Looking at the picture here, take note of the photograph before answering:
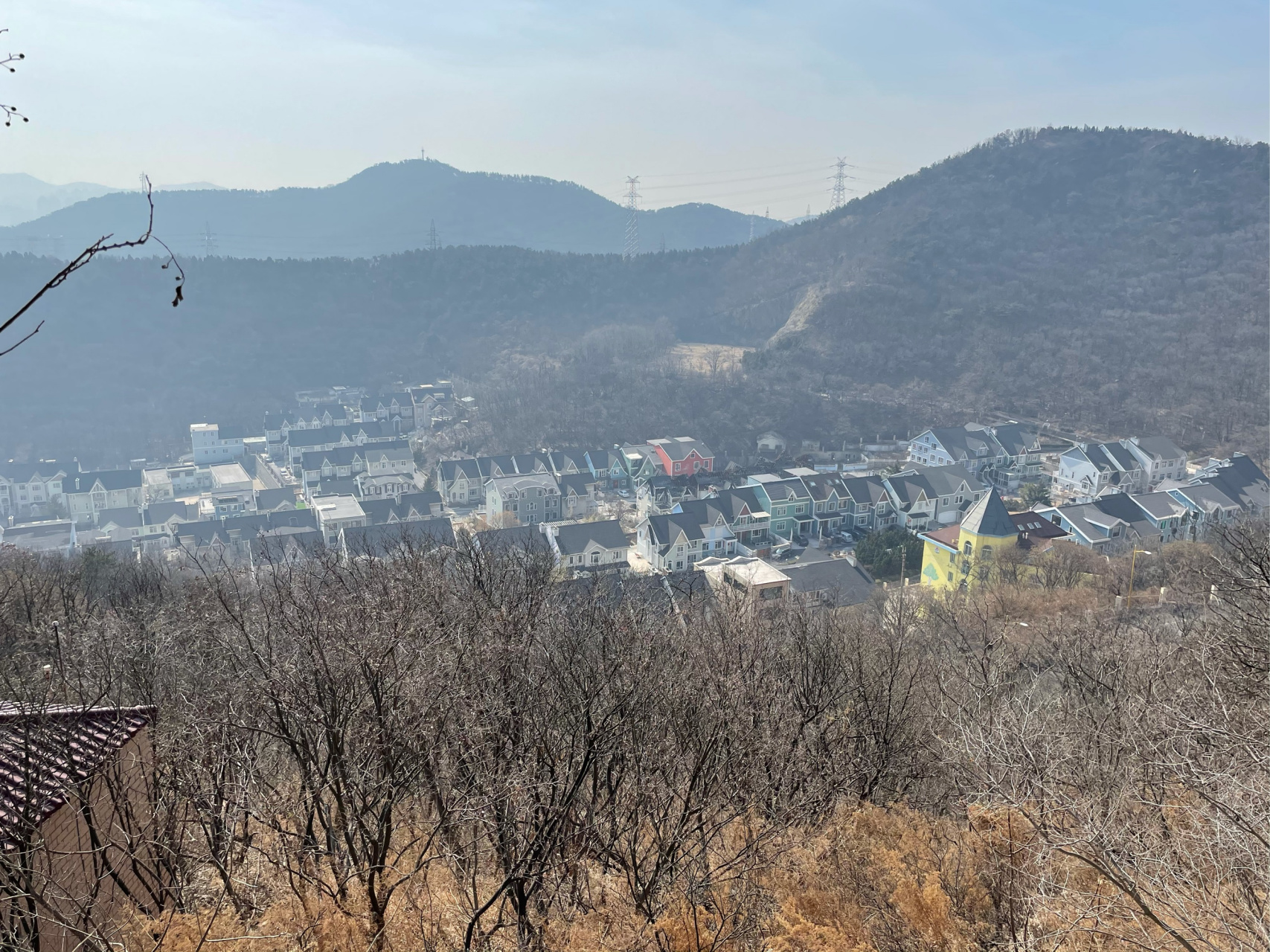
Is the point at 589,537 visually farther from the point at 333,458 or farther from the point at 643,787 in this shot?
the point at 333,458

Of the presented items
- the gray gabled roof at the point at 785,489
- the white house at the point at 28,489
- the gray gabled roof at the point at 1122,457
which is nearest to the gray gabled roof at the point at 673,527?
the gray gabled roof at the point at 785,489

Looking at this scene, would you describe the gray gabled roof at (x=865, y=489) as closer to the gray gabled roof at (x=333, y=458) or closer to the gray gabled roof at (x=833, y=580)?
the gray gabled roof at (x=833, y=580)

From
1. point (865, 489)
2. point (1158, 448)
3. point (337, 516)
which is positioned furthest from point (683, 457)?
point (1158, 448)

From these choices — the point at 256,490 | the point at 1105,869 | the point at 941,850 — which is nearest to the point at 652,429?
the point at 256,490

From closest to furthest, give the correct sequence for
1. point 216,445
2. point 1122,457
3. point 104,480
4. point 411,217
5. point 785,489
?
point 785,489 < point 1122,457 < point 104,480 < point 216,445 < point 411,217

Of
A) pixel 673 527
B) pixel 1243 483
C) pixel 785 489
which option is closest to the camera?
pixel 673 527

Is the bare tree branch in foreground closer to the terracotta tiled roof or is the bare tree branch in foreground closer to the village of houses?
the terracotta tiled roof

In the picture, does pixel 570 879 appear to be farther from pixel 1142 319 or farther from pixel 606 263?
pixel 606 263
